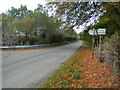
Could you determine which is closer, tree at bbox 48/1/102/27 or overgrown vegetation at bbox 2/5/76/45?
tree at bbox 48/1/102/27

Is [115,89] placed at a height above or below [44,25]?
below

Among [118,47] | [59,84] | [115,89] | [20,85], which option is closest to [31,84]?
[20,85]

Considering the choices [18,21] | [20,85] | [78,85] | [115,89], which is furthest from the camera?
[18,21]

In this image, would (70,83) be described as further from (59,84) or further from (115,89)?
(115,89)

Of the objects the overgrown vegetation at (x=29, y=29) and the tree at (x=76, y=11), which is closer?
the tree at (x=76, y=11)

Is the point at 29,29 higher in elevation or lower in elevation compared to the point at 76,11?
higher

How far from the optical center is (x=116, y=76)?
385cm

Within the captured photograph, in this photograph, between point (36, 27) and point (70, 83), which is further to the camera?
point (36, 27)

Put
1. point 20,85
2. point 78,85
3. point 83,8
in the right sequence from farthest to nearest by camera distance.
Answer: point 83,8 → point 20,85 → point 78,85

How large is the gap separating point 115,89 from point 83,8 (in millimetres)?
5070

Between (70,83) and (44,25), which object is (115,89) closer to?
(70,83)

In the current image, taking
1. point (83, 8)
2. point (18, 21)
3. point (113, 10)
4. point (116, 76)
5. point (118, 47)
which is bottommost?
point (116, 76)

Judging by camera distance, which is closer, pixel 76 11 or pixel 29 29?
pixel 76 11

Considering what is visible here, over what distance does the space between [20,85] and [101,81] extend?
2829 mm
